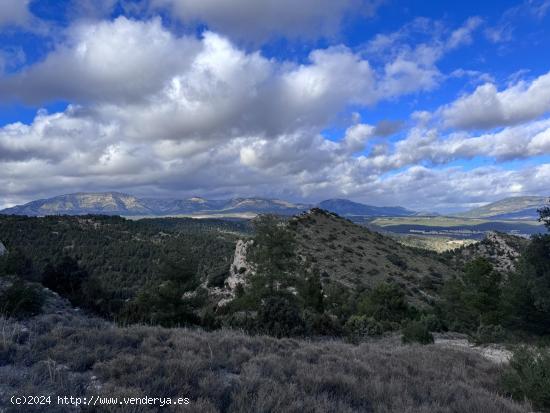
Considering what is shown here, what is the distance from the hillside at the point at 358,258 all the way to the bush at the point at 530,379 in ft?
130

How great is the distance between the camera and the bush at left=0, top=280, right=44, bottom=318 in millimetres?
15992

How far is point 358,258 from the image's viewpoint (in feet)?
208

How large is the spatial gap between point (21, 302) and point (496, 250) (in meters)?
93.6

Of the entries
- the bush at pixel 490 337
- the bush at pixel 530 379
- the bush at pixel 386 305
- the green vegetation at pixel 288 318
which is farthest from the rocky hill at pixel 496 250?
the bush at pixel 530 379

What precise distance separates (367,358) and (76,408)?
8508 millimetres

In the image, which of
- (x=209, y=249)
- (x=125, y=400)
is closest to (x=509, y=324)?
(x=125, y=400)

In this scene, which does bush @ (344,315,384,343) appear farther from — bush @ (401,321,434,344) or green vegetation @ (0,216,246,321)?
green vegetation @ (0,216,246,321)

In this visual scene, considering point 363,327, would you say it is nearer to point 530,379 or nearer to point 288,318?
point 288,318

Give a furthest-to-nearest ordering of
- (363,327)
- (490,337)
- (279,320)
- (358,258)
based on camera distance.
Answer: (358,258) < (363,327) < (490,337) < (279,320)

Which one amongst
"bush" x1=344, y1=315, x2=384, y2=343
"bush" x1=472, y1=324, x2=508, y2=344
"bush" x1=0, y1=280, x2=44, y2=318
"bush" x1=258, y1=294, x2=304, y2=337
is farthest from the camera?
"bush" x1=344, y1=315, x2=384, y2=343

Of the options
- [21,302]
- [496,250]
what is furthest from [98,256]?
[496,250]

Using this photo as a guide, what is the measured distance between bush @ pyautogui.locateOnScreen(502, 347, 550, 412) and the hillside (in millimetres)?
39661

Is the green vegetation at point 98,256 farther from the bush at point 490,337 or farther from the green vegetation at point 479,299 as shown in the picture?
the green vegetation at point 479,299

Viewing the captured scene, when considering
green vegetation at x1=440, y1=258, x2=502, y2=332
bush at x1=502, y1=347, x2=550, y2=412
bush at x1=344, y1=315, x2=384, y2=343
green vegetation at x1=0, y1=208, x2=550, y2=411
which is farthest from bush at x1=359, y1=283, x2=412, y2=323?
bush at x1=502, y1=347, x2=550, y2=412
